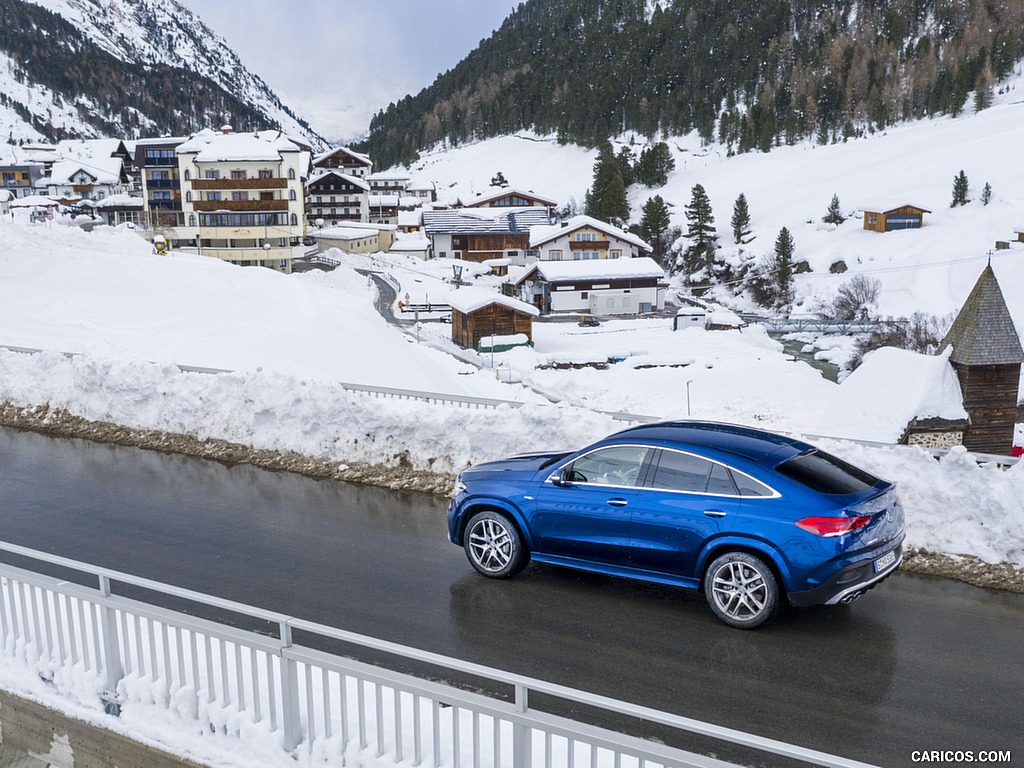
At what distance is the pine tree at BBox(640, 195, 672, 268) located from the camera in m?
106

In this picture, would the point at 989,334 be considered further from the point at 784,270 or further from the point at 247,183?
the point at 247,183

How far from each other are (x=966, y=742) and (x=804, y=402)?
35.5 meters

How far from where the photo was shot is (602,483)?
840cm

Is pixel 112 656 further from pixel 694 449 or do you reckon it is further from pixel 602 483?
pixel 694 449

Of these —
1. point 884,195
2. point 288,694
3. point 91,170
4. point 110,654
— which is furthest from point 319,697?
point 91,170

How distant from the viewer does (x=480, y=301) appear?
5841 centimetres

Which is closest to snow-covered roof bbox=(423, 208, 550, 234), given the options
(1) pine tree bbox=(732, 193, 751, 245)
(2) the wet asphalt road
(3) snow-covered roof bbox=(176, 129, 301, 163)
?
(1) pine tree bbox=(732, 193, 751, 245)

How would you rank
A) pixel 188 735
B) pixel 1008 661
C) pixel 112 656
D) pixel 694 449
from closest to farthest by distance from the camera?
1. pixel 188 735
2. pixel 112 656
3. pixel 1008 661
4. pixel 694 449

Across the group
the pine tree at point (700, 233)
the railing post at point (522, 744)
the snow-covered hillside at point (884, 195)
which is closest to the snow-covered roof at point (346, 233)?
the snow-covered hillside at point (884, 195)

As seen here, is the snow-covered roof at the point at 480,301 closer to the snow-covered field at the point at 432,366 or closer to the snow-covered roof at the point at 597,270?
the snow-covered field at the point at 432,366

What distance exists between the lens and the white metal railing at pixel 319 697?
4.83m

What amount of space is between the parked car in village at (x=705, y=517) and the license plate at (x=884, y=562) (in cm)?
2

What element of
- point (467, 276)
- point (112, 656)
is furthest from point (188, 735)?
point (467, 276)

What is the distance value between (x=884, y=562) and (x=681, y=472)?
6.30 ft
